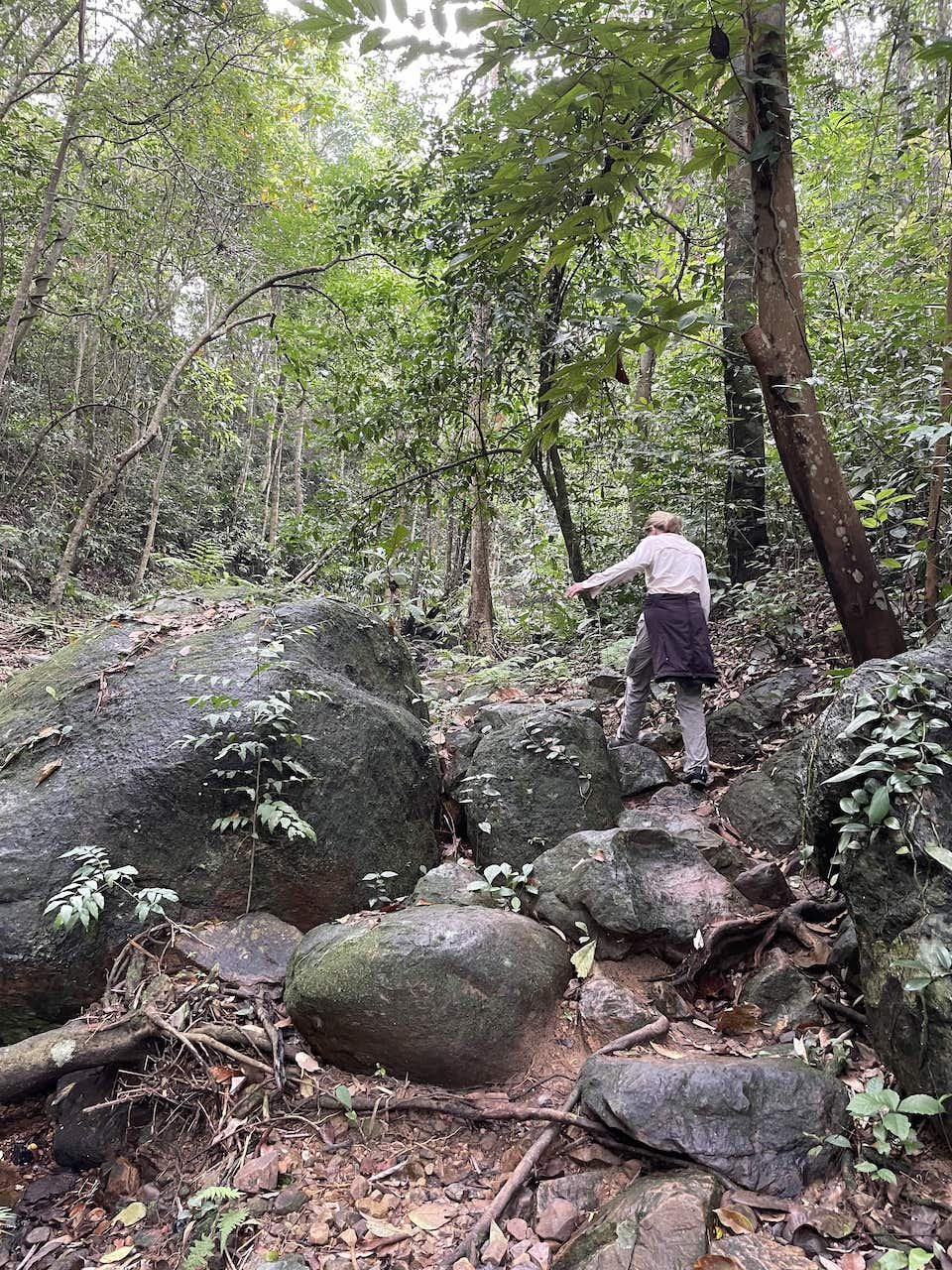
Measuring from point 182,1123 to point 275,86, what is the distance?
1426cm

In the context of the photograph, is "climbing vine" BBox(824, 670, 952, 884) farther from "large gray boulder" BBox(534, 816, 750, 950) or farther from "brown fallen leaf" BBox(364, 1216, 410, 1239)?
"brown fallen leaf" BBox(364, 1216, 410, 1239)

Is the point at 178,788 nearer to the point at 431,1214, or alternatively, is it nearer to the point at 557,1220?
the point at 431,1214

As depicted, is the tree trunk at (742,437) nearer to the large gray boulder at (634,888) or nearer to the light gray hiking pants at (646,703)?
the light gray hiking pants at (646,703)

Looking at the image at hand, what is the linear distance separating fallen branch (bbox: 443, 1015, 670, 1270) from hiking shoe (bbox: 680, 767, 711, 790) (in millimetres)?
2512

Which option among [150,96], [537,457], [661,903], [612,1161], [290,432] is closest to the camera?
[612,1161]

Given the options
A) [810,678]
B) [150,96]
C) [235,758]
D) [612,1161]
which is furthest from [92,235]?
[612,1161]

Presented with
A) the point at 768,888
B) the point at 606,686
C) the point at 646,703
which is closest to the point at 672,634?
the point at 646,703

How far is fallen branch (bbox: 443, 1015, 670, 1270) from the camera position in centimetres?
255

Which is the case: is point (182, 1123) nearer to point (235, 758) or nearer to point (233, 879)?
point (233, 879)

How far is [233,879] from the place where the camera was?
14.3 ft

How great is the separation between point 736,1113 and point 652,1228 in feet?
1.77

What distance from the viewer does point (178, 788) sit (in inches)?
173

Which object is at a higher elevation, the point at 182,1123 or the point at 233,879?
the point at 233,879

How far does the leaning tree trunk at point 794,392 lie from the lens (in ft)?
12.8
